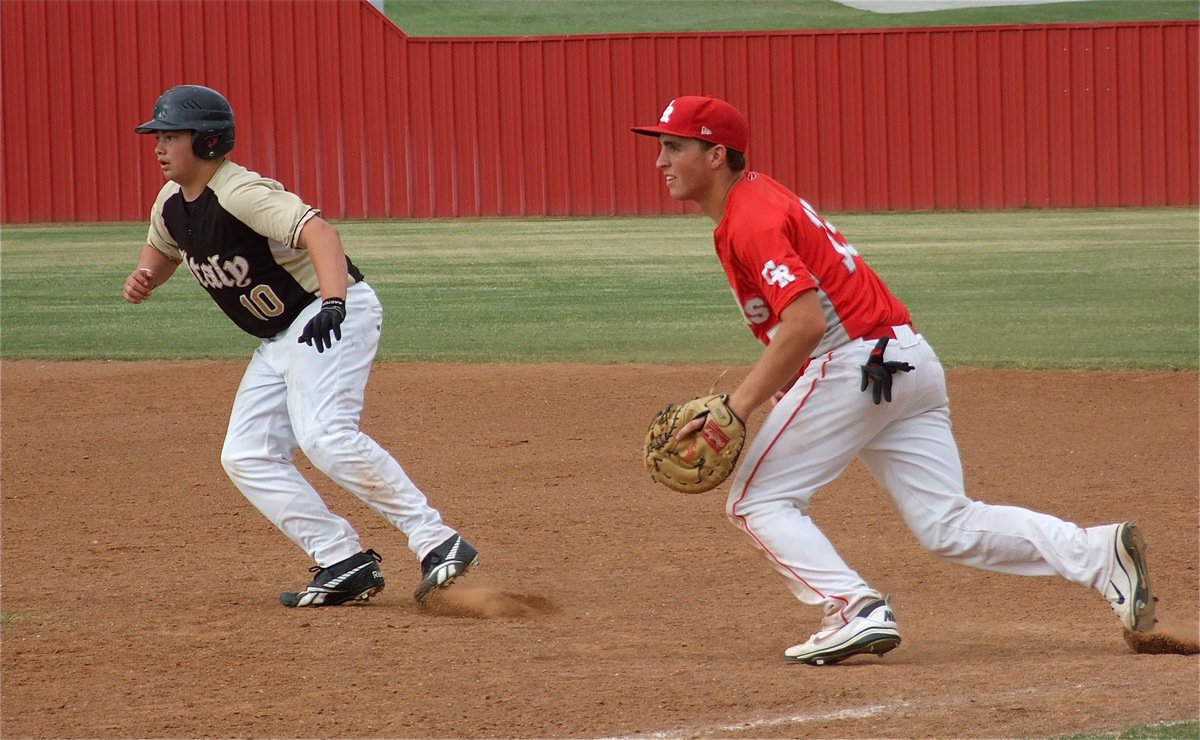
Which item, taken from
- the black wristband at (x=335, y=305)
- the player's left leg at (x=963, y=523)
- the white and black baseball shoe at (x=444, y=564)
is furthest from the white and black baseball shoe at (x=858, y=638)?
the black wristband at (x=335, y=305)

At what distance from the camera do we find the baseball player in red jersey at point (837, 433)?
3992mm

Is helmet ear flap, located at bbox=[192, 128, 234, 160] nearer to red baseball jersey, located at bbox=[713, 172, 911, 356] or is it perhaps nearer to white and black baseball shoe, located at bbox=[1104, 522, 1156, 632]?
red baseball jersey, located at bbox=[713, 172, 911, 356]

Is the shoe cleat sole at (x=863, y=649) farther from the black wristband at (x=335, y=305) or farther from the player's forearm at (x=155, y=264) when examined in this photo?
the player's forearm at (x=155, y=264)

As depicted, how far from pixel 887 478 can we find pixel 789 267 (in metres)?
0.82

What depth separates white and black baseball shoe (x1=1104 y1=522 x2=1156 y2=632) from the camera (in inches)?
159

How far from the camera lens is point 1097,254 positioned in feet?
55.9

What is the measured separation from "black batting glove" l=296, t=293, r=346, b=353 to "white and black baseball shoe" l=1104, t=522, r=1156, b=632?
2.31 metres

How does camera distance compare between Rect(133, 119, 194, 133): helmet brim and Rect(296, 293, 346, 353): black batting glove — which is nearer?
Rect(296, 293, 346, 353): black batting glove

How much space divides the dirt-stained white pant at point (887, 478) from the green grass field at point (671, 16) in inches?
1279

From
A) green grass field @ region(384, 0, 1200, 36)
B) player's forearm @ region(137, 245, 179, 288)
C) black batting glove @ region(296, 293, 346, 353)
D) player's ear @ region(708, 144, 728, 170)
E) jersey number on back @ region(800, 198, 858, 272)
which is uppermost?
green grass field @ region(384, 0, 1200, 36)

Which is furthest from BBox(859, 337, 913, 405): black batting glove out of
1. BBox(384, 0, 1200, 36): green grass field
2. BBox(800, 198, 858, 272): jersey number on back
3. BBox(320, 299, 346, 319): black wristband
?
BBox(384, 0, 1200, 36): green grass field

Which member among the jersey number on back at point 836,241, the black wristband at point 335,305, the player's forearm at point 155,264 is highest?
the jersey number on back at point 836,241

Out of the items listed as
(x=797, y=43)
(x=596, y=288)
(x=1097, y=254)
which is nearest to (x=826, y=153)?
(x=797, y=43)

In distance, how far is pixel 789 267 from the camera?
376cm
